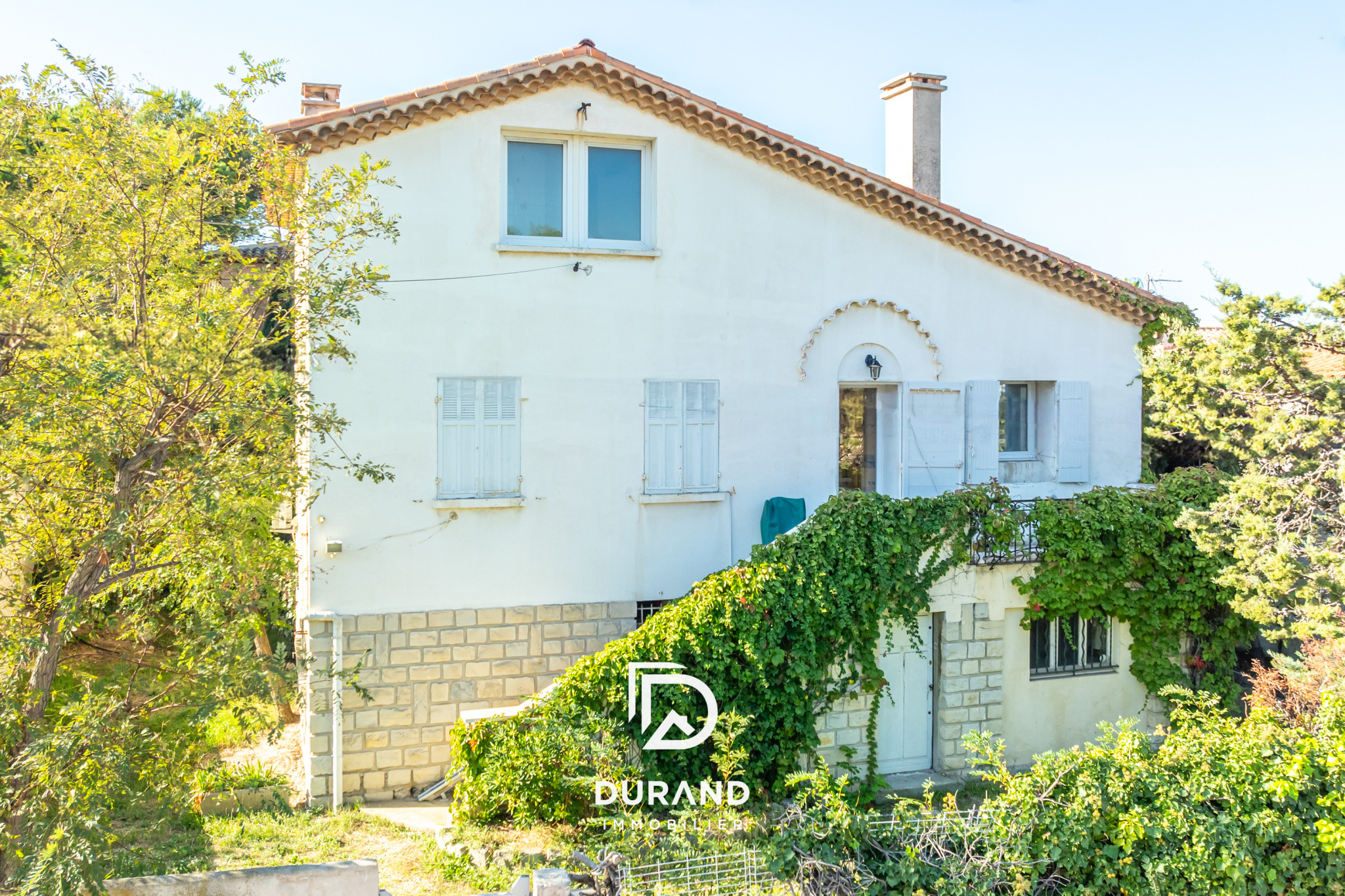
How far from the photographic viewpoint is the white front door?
38.0 feet

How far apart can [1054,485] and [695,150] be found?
704cm

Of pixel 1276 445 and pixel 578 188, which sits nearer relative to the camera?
pixel 1276 445

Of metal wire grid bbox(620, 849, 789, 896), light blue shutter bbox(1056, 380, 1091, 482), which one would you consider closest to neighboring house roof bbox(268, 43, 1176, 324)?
light blue shutter bbox(1056, 380, 1091, 482)

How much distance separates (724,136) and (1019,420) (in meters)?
6.14

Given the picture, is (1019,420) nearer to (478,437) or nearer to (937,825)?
(937,825)

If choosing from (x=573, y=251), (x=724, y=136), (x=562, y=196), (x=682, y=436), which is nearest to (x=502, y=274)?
(x=573, y=251)

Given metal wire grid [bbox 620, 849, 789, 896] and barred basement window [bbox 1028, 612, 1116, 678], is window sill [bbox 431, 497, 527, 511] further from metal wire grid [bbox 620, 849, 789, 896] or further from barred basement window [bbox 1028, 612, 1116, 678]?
barred basement window [bbox 1028, 612, 1116, 678]

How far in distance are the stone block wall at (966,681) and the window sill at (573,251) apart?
230 inches

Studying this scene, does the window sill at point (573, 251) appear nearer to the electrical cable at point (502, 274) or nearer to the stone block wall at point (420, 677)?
the electrical cable at point (502, 274)

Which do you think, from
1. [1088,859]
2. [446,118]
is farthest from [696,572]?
[446,118]

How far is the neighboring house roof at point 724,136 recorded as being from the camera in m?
10.4

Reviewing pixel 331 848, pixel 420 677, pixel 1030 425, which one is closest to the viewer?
pixel 331 848

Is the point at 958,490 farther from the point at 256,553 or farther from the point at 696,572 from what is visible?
the point at 256,553

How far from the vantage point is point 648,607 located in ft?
38.5
